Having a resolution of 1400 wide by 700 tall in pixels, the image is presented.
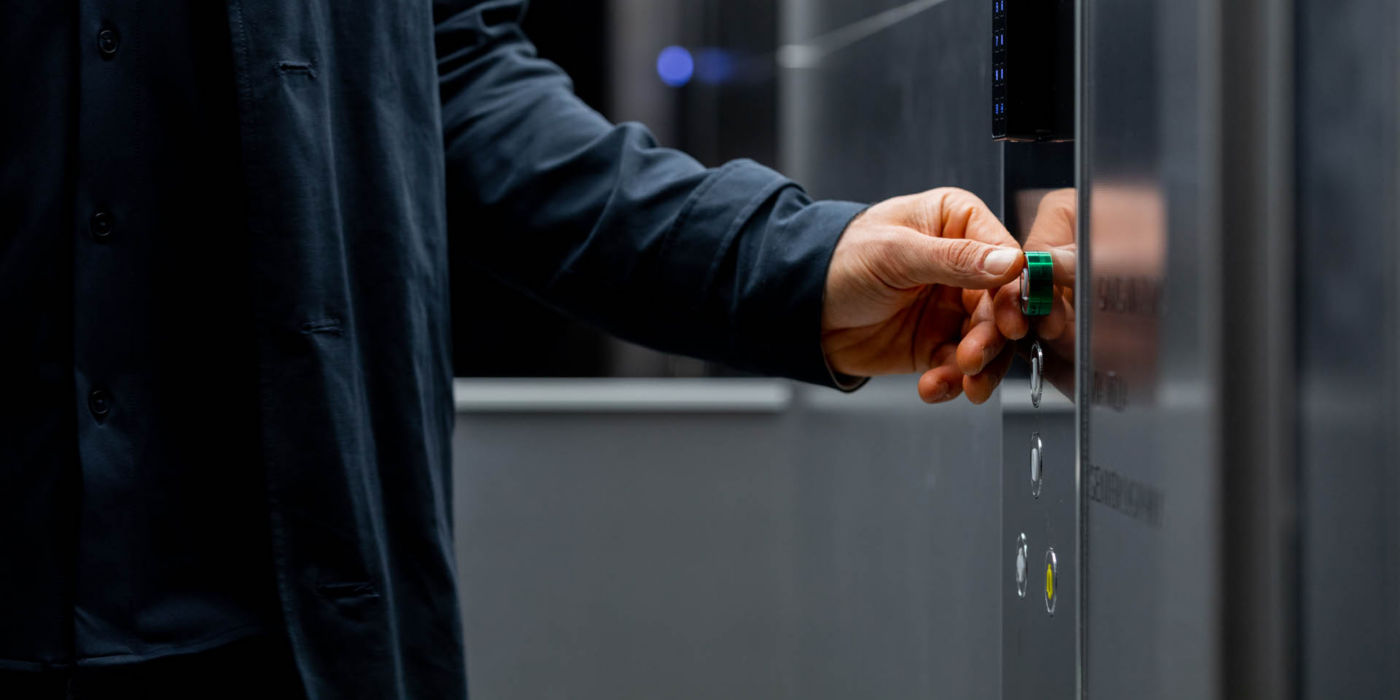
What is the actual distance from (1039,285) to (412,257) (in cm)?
37

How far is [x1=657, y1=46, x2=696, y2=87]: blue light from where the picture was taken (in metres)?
1.70

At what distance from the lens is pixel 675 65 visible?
1.70 metres

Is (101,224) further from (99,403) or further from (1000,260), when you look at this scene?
(1000,260)

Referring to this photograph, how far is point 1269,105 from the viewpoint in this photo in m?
0.37

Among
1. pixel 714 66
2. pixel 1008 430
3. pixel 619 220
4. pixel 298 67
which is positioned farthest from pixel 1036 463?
pixel 714 66

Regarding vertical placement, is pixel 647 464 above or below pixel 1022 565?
below

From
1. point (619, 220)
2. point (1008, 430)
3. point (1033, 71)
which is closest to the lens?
point (1033, 71)

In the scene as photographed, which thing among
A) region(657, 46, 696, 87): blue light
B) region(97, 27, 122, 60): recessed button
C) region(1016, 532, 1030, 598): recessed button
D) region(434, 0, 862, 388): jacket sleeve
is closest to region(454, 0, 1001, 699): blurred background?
region(657, 46, 696, 87): blue light

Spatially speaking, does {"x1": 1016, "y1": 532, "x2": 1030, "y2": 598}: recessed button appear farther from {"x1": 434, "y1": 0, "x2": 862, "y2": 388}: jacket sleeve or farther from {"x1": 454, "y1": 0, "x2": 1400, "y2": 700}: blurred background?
{"x1": 434, "y1": 0, "x2": 862, "y2": 388}: jacket sleeve

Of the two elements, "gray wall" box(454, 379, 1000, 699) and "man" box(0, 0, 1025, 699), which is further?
"gray wall" box(454, 379, 1000, 699)

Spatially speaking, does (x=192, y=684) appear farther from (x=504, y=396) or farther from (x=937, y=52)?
(x=504, y=396)

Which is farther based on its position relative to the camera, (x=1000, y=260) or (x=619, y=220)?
(x=619, y=220)

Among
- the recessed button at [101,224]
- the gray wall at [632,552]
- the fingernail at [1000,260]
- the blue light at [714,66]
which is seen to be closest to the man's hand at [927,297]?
the fingernail at [1000,260]

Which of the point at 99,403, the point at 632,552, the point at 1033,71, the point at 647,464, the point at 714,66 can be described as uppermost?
the point at 714,66
